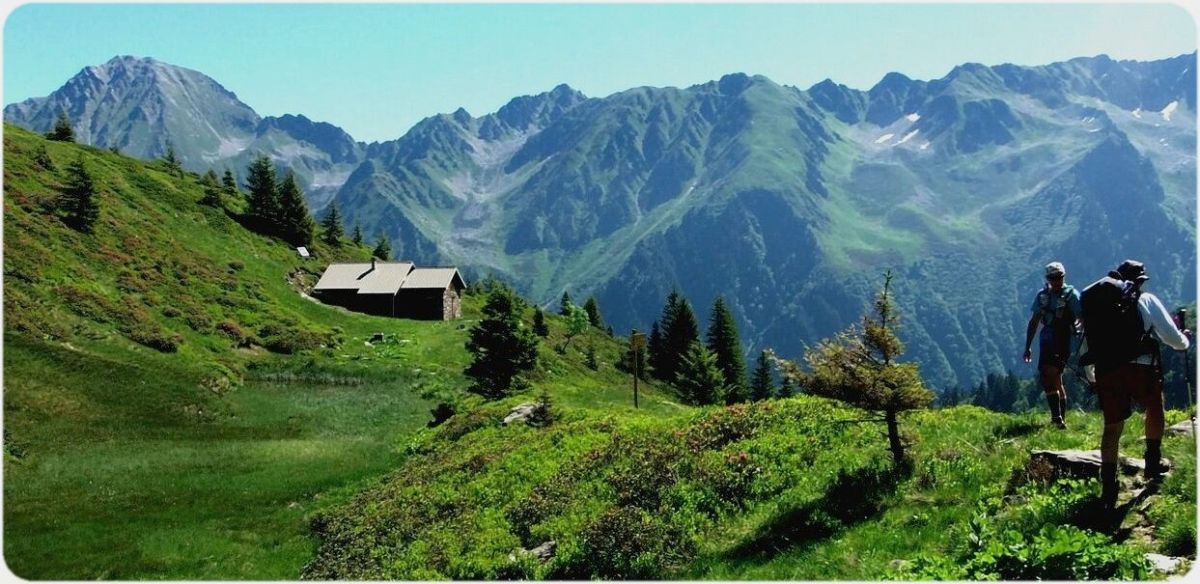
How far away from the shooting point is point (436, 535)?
19547mm

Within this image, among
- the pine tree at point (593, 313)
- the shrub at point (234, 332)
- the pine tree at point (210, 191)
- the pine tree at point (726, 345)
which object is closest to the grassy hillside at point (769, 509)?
the shrub at point (234, 332)

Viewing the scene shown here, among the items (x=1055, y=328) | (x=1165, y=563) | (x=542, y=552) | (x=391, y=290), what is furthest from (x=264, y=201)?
(x=1165, y=563)

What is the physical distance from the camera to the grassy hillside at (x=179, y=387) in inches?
931

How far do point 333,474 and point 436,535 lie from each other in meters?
14.3

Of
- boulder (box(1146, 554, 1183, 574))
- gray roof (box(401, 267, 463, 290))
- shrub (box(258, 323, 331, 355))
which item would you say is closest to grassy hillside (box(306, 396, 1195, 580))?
boulder (box(1146, 554, 1183, 574))

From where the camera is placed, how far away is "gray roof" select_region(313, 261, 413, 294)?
84375mm

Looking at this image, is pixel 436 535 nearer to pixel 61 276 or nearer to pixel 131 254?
pixel 61 276

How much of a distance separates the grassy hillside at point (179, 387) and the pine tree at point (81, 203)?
135 cm

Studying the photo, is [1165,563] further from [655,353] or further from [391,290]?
[655,353]

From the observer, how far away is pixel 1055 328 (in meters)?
15.9

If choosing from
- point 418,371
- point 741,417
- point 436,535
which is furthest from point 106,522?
point 418,371

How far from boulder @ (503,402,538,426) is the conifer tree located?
70197 mm

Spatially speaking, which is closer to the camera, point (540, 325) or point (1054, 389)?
point (1054, 389)

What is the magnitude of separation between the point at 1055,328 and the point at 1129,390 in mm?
4803
